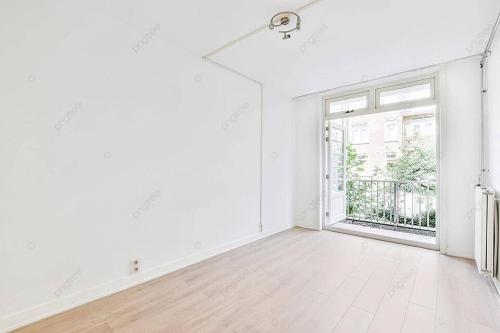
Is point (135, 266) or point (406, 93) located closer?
point (135, 266)

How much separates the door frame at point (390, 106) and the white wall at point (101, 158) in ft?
6.63

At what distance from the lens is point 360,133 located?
730 centimetres

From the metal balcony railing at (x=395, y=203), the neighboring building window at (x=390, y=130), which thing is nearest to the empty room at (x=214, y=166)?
the metal balcony railing at (x=395, y=203)

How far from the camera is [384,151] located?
6.41m

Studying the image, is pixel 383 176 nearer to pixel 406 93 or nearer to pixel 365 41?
pixel 406 93

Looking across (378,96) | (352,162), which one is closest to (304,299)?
(378,96)

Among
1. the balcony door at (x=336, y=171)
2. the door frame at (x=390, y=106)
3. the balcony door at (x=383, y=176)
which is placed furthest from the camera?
the balcony door at (x=336, y=171)

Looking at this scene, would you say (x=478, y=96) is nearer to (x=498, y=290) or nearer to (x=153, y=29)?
(x=498, y=290)

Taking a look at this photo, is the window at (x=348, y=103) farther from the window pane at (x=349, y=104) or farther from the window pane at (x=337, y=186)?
the window pane at (x=337, y=186)

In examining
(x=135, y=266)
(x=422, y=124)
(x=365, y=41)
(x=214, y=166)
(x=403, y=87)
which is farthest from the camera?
(x=422, y=124)

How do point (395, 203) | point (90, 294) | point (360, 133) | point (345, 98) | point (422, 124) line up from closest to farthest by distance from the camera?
1. point (90, 294)
2. point (345, 98)
3. point (395, 203)
4. point (422, 124)
5. point (360, 133)

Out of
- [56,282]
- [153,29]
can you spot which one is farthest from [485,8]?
[56,282]

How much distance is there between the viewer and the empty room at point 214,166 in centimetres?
180

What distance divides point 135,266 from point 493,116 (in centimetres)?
406
